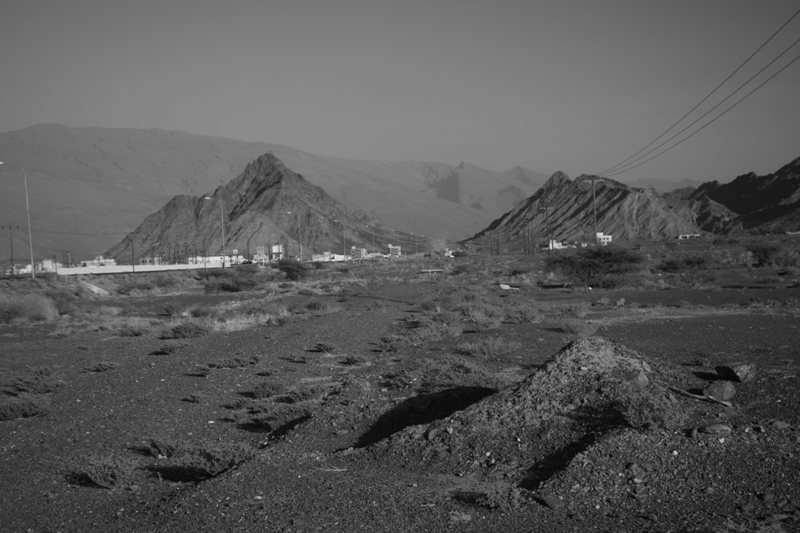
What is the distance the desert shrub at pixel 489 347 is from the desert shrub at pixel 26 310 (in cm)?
2346

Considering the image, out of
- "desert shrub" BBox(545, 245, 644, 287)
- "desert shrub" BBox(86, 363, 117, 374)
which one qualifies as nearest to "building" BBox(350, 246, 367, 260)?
"desert shrub" BBox(545, 245, 644, 287)

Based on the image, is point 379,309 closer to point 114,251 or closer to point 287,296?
point 287,296

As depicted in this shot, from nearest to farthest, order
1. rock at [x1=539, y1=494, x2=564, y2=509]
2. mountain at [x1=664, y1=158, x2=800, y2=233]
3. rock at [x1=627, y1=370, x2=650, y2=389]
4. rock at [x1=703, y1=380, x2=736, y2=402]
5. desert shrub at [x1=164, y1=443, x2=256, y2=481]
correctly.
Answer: rock at [x1=539, y1=494, x2=564, y2=509], desert shrub at [x1=164, y1=443, x2=256, y2=481], rock at [x1=627, y1=370, x2=650, y2=389], rock at [x1=703, y1=380, x2=736, y2=402], mountain at [x1=664, y1=158, x2=800, y2=233]

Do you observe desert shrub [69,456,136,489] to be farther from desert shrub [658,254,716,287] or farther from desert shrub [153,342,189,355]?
desert shrub [658,254,716,287]

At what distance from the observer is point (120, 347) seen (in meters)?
20.8

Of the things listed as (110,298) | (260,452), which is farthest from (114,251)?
(260,452)

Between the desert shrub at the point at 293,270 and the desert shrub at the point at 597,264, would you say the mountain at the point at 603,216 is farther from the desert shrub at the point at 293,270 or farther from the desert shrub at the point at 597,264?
the desert shrub at the point at 597,264

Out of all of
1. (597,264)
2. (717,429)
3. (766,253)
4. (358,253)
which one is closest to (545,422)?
(717,429)

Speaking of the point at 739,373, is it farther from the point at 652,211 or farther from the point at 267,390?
the point at 652,211

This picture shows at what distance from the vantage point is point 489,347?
648 inches

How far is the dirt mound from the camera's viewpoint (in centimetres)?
795

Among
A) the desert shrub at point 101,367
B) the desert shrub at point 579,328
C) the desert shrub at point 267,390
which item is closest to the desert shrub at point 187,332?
the desert shrub at point 101,367

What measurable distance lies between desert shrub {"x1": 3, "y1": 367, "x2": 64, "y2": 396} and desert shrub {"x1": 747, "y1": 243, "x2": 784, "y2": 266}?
2060 inches

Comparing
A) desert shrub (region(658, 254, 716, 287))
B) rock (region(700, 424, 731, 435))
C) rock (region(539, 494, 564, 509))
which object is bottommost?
desert shrub (region(658, 254, 716, 287))
